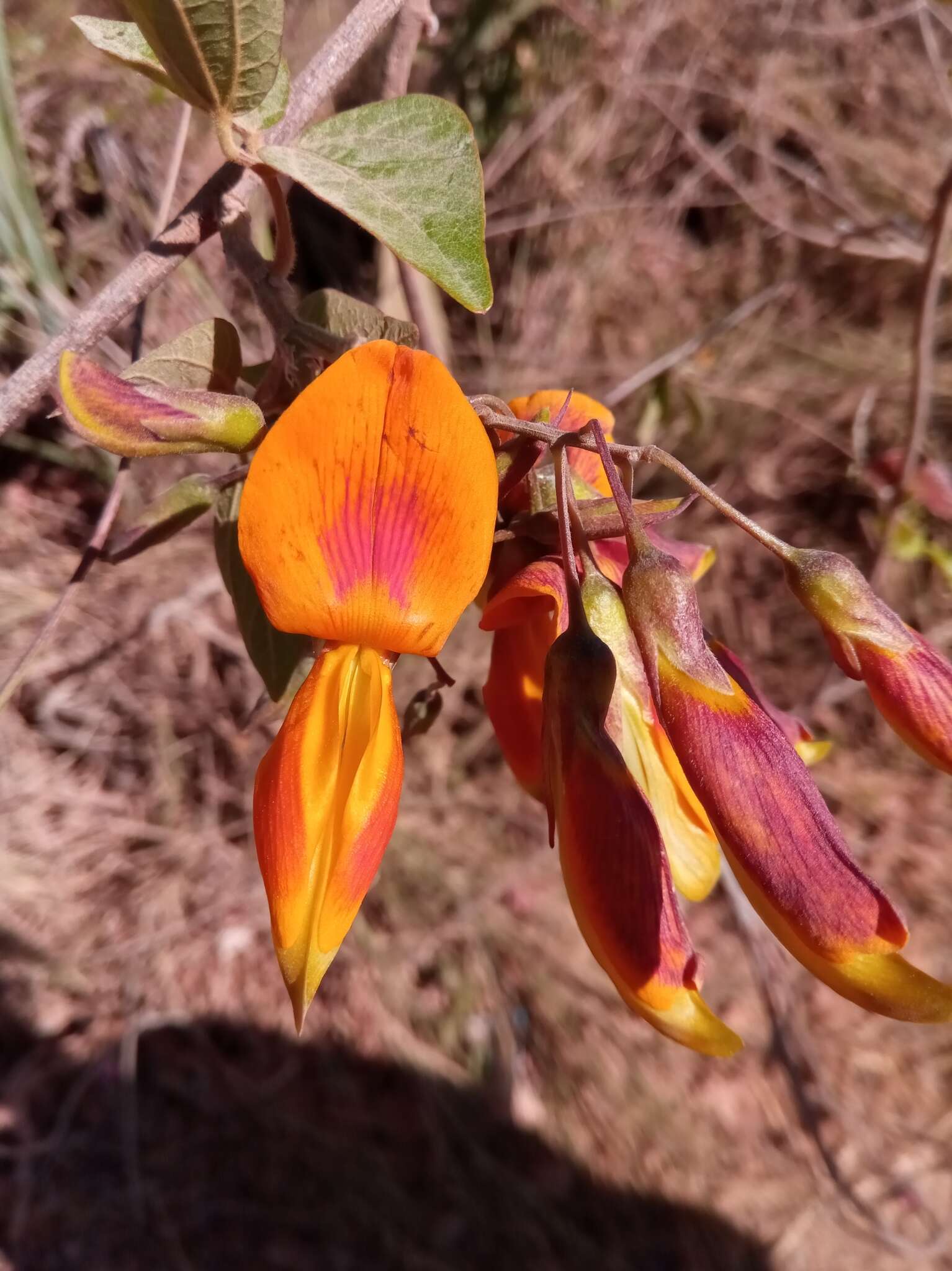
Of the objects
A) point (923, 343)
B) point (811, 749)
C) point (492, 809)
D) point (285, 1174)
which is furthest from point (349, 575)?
point (285, 1174)

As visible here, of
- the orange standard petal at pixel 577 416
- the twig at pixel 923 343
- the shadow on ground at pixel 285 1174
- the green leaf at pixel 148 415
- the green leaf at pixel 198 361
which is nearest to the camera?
the green leaf at pixel 148 415

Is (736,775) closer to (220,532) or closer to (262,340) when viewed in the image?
(220,532)

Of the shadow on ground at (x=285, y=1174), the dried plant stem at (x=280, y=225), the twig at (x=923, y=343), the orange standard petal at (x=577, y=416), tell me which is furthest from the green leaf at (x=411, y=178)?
the shadow on ground at (x=285, y=1174)

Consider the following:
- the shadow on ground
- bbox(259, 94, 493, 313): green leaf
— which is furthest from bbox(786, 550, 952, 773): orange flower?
the shadow on ground

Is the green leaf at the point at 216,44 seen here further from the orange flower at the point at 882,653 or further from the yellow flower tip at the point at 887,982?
the yellow flower tip at the point at 887,982

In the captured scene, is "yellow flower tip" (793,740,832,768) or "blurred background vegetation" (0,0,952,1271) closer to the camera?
"yellow flower tip" (793,740,832,768)

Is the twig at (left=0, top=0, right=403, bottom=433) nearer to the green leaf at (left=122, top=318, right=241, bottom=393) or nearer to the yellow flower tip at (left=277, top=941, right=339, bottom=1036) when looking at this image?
the green leaf at (left=122, top=318, right=241, bottom=393)

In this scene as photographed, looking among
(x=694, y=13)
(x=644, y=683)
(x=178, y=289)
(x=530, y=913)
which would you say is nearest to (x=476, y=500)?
(x=644, y=683)
